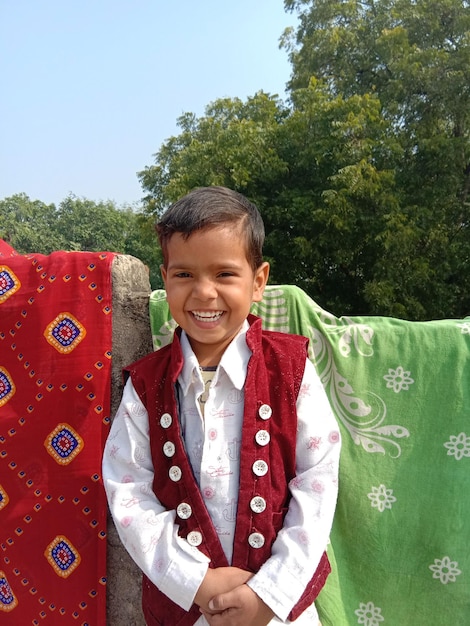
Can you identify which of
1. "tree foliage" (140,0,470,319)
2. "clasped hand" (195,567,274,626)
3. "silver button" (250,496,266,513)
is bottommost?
"clasped hand" (195,567,274,626)

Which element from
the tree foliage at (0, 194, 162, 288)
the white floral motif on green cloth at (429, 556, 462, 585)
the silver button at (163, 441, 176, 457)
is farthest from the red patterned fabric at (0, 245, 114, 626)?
the tree foliage at (0, 194, 162, 288)

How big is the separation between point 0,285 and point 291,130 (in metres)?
9.68

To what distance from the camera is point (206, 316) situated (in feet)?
4.26

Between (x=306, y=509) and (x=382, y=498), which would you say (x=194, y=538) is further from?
(x=382, y=498)

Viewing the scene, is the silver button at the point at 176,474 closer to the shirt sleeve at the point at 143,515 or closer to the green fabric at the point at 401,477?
the shirt sleeve at the point at 143,515

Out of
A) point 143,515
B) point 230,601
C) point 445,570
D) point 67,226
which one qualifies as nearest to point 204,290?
point 143,515

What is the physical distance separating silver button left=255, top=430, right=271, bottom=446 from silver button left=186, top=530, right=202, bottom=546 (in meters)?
0.25

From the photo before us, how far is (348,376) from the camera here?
162cm

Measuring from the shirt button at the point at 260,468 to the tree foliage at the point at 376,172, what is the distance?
7.92 metres

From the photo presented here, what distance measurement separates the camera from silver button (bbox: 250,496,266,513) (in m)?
1.21

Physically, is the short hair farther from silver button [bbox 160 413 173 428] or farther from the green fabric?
the green fabric

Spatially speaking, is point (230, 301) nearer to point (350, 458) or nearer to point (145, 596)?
point (350, 458)

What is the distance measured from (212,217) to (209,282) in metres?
0.15

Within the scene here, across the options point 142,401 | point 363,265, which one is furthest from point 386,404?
point 363,265
